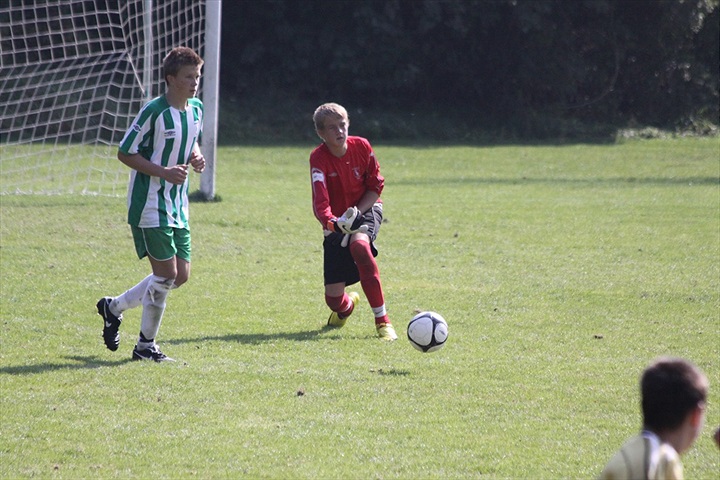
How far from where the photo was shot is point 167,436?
4832 millimetres

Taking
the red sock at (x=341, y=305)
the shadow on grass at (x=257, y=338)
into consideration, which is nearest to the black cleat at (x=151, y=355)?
the shadow on grass at (x=257, y=338)

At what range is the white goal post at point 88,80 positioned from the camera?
44.0 feet

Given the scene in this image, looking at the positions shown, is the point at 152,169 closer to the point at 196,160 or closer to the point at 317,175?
the point at 196,160

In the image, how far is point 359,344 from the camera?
6.71 metres

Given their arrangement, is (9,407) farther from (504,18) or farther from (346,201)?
(504,18)

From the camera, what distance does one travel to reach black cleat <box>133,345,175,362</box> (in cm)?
620

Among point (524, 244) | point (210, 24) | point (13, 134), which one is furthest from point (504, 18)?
point (524, 244)

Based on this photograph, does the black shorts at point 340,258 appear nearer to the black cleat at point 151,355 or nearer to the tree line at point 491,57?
the black cleat at point 151,355

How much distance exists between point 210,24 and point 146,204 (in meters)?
7.12

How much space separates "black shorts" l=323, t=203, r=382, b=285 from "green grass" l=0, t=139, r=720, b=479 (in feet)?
1.24

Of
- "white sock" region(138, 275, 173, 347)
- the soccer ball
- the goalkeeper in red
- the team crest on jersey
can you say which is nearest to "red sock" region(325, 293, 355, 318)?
the goalkeeper in red

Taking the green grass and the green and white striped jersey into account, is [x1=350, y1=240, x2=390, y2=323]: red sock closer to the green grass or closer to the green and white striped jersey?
the green grass

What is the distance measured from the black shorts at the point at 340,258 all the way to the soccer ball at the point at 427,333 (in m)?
1.16

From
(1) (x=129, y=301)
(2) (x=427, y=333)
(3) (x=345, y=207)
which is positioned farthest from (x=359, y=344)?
(1) (x=129, y=301)
